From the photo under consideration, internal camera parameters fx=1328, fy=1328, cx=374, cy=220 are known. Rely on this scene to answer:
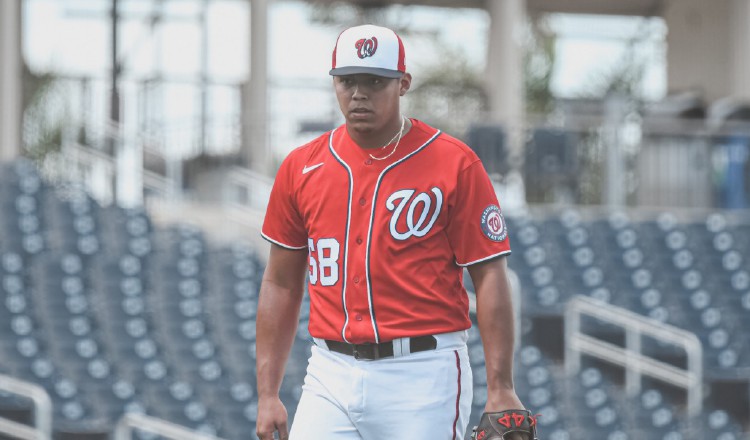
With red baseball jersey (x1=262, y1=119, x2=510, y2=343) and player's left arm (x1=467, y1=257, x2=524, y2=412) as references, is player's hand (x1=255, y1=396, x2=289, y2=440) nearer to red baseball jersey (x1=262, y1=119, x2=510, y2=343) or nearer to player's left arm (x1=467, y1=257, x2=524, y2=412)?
red baseball jersey (x1=262, y1=119, x2=510, y2=343)

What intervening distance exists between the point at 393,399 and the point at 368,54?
3.23 feet

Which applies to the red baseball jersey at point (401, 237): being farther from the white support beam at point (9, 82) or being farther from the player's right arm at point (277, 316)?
the white support beam at point (9, 82)

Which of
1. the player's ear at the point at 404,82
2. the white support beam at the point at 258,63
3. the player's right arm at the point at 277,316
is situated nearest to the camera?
the player's ear at the point at 404,82

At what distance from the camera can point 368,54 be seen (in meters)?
3.77

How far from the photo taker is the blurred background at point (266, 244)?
36.0ft

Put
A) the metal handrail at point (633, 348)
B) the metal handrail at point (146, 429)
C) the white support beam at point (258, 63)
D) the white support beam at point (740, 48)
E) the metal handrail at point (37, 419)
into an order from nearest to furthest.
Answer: the metal handrail at point (146, 429)
the metal handrail at point (37, 419)
the metal handrail at point (633, 348)
the white support beam at point (258, 63)
the white support beam at point (740, 48)

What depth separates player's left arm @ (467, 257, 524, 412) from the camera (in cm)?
371

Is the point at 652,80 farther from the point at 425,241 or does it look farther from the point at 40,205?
the point at 425,241

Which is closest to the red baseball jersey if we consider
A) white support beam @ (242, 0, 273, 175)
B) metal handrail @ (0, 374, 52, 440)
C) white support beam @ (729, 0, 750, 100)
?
metal handrail @ (0, 374, 52, 440)

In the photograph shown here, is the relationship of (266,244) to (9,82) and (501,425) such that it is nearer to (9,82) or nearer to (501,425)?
(9,82)

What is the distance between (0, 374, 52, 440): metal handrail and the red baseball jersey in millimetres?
5607

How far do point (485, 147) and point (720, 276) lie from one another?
290cm

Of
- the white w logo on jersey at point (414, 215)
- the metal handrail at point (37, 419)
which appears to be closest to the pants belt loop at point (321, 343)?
the white w logo on jersey at point (414, 215)

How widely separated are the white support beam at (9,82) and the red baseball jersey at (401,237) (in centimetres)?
1183
